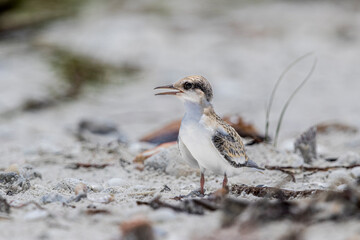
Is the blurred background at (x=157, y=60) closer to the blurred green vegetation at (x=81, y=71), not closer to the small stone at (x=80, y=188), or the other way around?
the blurred green vegetation at (x=81, y=71)

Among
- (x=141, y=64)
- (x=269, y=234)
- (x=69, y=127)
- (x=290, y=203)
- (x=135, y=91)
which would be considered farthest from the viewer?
(x=141, y=64)

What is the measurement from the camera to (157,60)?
360 inches

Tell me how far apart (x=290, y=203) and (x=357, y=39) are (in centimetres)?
856

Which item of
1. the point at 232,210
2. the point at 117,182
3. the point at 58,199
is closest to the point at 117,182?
the point at 117,182

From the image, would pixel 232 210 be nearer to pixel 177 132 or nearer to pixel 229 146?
pixel 229 146

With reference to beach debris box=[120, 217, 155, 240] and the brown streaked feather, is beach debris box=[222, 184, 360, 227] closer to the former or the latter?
beach debris box=[120, 217, 155, 240]

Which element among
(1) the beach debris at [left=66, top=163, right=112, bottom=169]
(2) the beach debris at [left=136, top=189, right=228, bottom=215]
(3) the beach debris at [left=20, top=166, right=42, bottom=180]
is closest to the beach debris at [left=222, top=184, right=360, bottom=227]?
(2) the beach debris at [left=136, top=189, right=228, bottom=215]

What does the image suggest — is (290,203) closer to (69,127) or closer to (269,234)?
(269,234)

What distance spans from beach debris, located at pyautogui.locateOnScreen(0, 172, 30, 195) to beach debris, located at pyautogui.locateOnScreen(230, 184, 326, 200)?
3.99 ft

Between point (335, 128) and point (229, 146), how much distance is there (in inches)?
112

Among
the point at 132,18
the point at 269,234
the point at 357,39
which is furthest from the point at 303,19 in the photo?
the point at 269,234

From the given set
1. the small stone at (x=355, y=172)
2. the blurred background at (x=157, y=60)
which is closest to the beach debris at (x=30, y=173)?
the blurred background at (x=157, y=60)

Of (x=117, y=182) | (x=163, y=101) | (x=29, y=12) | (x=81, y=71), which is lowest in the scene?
(x=163, y=101)

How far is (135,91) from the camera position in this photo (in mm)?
7957
